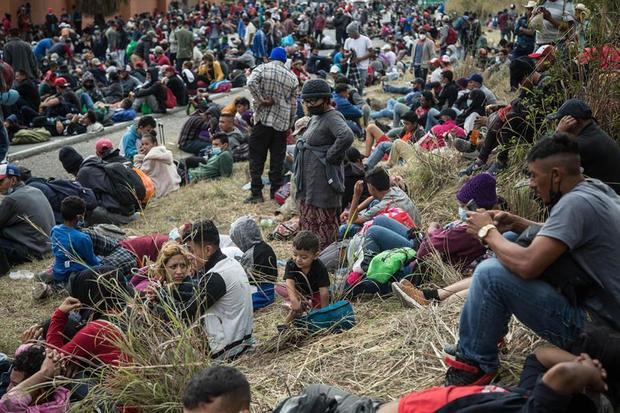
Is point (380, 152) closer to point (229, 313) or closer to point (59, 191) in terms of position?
point (59, 191)

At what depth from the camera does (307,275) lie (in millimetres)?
5922

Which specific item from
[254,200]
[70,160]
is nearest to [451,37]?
[254,200]

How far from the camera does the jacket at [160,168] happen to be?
35.7 ft

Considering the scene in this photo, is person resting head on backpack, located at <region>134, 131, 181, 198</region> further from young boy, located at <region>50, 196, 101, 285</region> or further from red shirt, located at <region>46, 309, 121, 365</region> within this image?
red shirt, located at <region>46, 309, 121, 365</region>

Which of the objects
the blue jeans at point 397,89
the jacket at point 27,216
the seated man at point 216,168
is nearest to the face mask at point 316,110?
the jacket at point 27,216

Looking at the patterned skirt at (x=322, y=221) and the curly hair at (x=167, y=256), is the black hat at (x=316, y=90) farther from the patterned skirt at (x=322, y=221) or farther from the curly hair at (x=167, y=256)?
the curly hair at (x=167, y=256)

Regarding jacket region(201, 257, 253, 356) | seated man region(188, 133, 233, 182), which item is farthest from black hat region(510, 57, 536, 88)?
jacket region(201, 257, 253, 356)

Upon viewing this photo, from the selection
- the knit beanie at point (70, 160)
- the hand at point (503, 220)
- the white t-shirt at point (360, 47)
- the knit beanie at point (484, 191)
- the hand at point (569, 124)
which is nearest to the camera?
the hand at point (503, 220)

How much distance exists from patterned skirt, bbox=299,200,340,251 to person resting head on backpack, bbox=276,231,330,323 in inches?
70.6

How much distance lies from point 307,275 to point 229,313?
2.65ft

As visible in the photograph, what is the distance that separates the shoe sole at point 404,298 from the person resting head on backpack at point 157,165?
226 inches

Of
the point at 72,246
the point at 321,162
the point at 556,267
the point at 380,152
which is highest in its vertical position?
the point at 556,267

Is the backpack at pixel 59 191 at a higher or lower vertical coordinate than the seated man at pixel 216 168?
higher

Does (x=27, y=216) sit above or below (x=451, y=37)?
above
